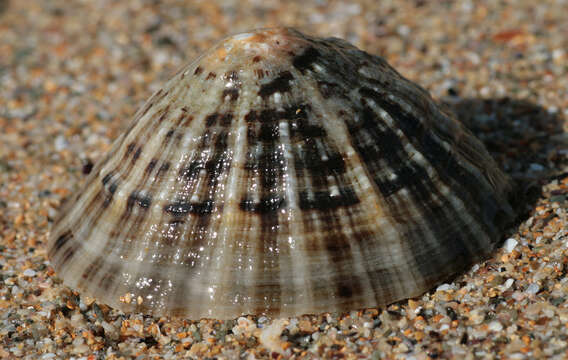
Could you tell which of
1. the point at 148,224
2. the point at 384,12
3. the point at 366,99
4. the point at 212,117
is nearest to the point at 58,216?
→ the point at 148,224

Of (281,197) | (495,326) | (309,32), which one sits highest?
(309,32)

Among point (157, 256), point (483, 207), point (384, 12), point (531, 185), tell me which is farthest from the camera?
point (384, 12)

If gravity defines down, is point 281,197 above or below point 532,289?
above

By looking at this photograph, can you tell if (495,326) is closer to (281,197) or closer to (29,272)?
(281,197)

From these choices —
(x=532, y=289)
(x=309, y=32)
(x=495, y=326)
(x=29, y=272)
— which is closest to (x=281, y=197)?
(x=495, y=326)

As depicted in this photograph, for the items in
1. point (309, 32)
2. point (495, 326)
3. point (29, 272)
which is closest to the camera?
point (495, 326)

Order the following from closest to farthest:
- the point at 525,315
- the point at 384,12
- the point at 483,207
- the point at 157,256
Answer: the point at 525,315 → the point at 157,256 → the point at 483,207 → the point at 384,12

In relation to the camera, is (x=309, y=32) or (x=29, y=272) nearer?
(x=29, y=272)

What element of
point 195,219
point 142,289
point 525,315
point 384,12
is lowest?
point 525,315

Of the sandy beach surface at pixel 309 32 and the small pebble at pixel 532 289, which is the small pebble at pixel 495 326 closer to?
the sandy beach surface at pixel 309 32

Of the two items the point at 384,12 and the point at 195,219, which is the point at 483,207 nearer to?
the point at 195,219
